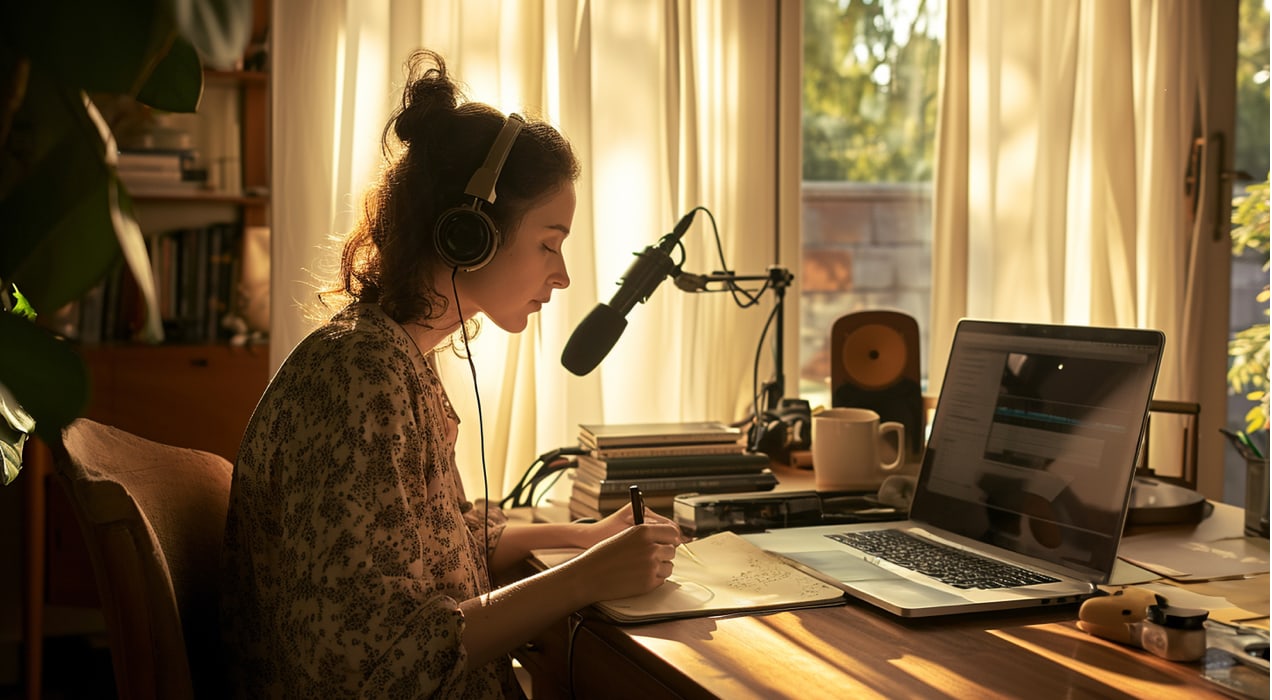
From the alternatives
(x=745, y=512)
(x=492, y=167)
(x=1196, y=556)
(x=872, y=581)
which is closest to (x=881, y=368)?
(x=745, y=512)

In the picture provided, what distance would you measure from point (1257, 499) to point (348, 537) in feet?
3.73

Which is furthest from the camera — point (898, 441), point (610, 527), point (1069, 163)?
point (1069, 163)

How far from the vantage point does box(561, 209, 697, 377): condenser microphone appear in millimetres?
1666

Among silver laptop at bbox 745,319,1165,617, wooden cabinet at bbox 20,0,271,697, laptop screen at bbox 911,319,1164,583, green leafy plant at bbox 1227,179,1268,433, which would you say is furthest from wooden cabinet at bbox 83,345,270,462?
green leafy plant at bbox 1227,179,1268,433

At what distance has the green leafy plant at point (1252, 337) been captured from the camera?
3074 millimetres

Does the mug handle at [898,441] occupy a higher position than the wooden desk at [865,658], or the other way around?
the mug handle at [898,441]

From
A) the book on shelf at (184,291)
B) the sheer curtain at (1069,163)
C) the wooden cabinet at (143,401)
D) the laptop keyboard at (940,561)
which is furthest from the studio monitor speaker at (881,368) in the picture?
the book on shelf at (184,291)

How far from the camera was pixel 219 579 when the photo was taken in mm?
1183

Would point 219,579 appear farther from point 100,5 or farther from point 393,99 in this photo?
point 393,99

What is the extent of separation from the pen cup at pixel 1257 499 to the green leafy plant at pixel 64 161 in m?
1.37

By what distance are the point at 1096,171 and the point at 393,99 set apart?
1785 millimetres

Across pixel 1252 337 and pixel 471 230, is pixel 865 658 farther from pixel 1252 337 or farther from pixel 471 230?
pixel 1252 337

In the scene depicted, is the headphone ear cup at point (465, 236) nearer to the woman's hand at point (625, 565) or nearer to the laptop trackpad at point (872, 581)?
the woman's hand at point (625, 565)

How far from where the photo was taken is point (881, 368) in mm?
1960
